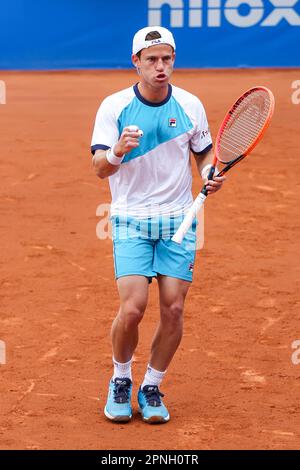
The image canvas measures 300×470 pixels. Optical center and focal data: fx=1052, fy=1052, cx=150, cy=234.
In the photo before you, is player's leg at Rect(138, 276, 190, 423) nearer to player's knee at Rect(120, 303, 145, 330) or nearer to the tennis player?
the tennis player

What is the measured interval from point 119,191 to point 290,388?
5.80 ft

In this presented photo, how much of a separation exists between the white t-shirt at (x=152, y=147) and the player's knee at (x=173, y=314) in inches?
21.3

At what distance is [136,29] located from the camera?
1997 centimetres

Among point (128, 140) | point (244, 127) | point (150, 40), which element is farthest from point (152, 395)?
point (150, 40)

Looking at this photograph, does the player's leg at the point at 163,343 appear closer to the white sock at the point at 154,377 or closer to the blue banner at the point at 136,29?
the white sock at the point at 154,377

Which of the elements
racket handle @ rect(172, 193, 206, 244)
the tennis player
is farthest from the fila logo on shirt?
racket handle @ rect(172, 193, 206, 244)

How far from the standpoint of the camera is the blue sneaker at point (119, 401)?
242 inches

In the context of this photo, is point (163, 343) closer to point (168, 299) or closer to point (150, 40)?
point (168, 299)

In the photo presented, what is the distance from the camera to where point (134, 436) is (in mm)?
5949

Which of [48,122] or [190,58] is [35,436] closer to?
[48,122]

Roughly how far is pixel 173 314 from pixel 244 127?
1.24 metres

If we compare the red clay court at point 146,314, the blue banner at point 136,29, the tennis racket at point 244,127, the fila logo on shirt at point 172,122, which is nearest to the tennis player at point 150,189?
the fila logo on shirt at point 172,122

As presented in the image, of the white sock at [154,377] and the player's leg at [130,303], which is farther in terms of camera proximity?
the white sock at [154,377]

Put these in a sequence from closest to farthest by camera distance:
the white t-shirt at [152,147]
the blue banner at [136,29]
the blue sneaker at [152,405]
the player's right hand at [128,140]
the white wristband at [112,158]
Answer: the player's right hand at [128,140] < the white wristband at [112,158] < the white t-shirt at [152,147] < the blue sneaker at [152,405] < the blue banner at [136,29]
